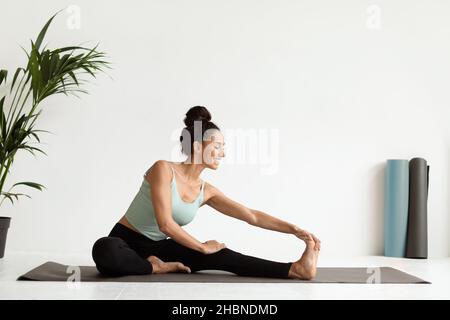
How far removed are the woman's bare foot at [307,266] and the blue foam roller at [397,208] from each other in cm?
199

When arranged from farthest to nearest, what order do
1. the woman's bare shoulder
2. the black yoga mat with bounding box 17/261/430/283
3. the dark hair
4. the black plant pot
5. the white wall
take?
the white wall < the black plant pot < the dark hair < the woman's bare shoulder < the black yoga mat with bounding box 17/261/430/283

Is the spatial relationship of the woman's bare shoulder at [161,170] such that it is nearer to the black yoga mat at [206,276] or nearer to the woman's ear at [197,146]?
the woman's ear at [197,146]

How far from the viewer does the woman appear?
3143 mm

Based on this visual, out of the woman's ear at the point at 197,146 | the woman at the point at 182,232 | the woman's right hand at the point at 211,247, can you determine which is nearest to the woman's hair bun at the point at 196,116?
the woman at the point at 182,232

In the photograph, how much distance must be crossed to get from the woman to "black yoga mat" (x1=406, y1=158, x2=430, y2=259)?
199cm

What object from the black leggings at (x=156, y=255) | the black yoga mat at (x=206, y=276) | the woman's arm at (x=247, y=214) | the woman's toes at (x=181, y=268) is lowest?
the black yoga mat at (x=206, y=276)

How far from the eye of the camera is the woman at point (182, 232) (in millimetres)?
3143

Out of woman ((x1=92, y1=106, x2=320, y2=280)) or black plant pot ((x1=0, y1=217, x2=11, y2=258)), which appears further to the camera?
black plant pot ((x1=0, y1=217, x2=11, y2=258))

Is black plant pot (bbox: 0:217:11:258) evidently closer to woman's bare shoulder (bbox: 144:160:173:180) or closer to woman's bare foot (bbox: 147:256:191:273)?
woman's bare foot (bbox: 147:256:191:273)

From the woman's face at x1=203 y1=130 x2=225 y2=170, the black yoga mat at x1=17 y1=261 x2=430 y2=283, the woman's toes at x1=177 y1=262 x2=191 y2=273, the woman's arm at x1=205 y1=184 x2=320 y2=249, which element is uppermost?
the woman's face at x1=203 y1=130 x2=225 y2=170

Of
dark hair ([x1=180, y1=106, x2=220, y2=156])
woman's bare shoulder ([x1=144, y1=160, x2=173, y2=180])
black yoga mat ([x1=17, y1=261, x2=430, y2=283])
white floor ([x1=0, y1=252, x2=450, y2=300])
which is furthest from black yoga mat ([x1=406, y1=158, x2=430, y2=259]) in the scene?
woman's bare shoulder ([x1=144, y1=160, x2=173, y2=180])
